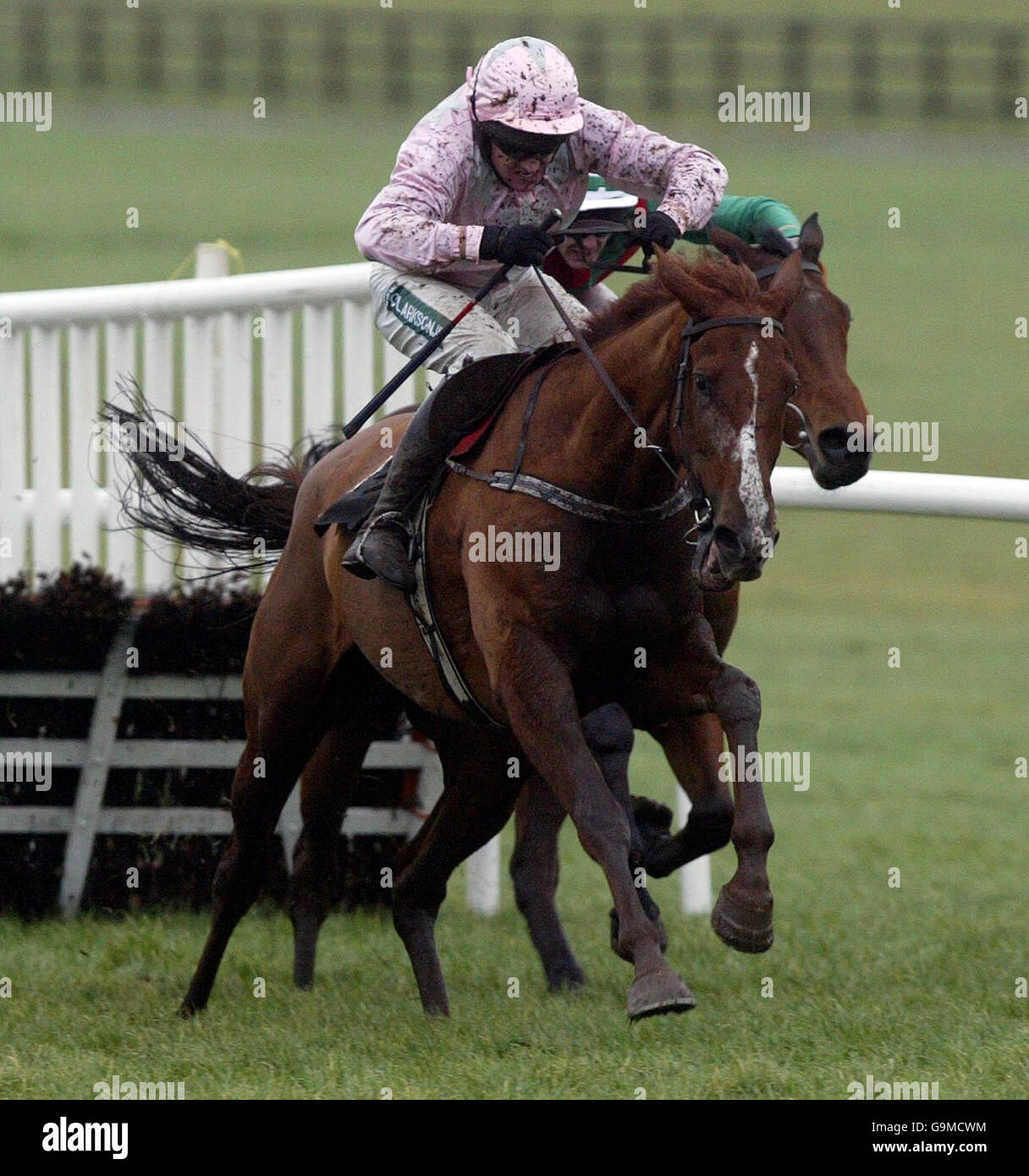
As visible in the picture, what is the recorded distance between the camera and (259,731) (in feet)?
19.6

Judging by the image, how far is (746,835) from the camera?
14.4ft

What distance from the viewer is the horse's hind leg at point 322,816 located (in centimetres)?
619

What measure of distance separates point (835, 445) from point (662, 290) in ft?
2.08

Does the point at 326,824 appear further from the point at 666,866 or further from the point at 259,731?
the point at 666,866

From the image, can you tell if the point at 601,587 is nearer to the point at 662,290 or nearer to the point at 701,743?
the point at 701,743

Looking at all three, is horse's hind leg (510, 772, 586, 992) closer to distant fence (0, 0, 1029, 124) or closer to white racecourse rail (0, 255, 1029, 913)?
white racecourse rail (0, 255, 1029, 913)

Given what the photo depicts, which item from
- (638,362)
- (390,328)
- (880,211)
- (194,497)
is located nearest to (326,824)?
(194,497)

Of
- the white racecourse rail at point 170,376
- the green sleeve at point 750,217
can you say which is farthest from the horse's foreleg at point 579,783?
the white racecourse rail at point 170,376

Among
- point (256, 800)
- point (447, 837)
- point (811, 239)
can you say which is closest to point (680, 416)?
point (811, 239)

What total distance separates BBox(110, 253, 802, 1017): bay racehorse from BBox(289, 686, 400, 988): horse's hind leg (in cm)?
39

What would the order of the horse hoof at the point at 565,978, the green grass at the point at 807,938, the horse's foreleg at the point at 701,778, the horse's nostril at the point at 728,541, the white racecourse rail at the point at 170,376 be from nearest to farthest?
1. the horse's nostril at the point at 728,541
2. the green grass at the point at 807,938
3. the horse's foreleg at the point at 701,778
4. the horse hoof at the point at 565,978
5. the white racecourse rail at the point at 170,376

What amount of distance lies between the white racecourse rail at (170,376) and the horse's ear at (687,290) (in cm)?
306

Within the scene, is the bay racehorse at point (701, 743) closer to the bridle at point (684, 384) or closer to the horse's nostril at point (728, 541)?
the bridle at point (684, 384)

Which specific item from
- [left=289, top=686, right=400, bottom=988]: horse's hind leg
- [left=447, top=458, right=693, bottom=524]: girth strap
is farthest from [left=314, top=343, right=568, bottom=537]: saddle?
[left=289, top=686, right=400, bottom=988]: horse's hind leg
